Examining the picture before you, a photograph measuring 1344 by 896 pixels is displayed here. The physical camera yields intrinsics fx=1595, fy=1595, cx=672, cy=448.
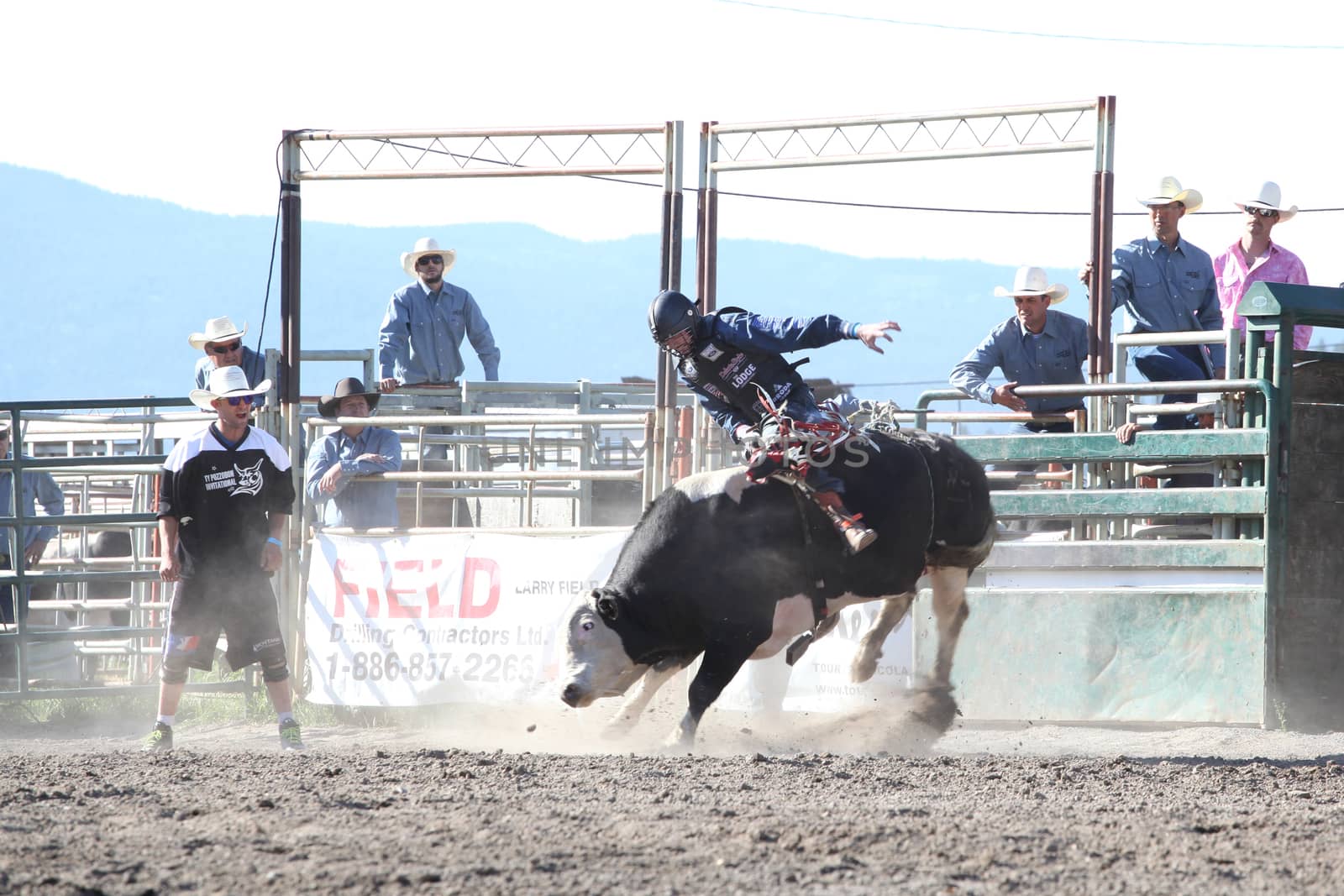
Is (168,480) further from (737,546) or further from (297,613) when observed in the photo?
(737,546)

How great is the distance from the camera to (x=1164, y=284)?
362 inches

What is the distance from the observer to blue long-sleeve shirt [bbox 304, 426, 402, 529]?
951 centimetres

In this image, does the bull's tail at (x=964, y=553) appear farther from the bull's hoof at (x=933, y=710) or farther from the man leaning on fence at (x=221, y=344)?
the man leaning on fence at (x=221, y=344)

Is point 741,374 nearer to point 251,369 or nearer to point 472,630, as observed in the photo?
point 472,630

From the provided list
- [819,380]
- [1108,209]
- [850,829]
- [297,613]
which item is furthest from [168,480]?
[819,380]

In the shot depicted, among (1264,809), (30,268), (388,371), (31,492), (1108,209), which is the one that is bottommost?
(1264,809)

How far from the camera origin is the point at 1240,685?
791 centimetres

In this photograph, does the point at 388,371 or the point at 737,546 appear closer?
the point at 737,546

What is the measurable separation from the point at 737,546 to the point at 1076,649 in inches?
91.1

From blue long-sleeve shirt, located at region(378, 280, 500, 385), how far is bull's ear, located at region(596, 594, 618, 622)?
4.93 meters

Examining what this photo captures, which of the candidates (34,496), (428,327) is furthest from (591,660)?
(34,496)

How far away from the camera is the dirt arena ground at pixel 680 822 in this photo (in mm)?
4203

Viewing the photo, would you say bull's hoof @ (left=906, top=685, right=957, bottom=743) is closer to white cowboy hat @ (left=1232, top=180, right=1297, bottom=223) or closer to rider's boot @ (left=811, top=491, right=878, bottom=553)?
rider's boot @ (left=811, top=491, right=878, bottom=553)

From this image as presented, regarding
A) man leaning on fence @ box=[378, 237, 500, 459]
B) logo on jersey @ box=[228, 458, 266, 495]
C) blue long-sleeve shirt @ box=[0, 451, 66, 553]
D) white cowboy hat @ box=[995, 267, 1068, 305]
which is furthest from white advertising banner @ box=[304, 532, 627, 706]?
white cowboy hat @ box=[995, 267, 1068, 305]
